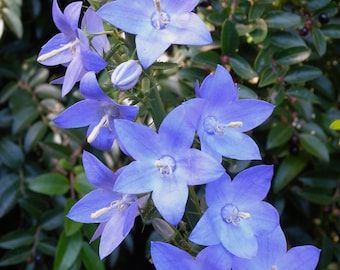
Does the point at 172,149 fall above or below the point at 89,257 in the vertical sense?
above

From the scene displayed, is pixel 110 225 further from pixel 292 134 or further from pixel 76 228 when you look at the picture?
pixel 292 134

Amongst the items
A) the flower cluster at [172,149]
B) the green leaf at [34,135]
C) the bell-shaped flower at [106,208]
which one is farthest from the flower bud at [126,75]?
the green leaf at [34,135]

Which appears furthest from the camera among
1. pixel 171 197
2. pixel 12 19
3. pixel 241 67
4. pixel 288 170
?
pixel 12 19

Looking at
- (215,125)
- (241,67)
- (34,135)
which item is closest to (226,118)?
(215,125)

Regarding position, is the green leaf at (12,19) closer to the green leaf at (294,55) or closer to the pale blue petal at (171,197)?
the green leaf at (294,55)

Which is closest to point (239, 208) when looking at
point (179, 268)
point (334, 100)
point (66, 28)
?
point (179, 268)

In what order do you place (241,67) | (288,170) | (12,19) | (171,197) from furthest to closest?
(12,19), (288,170), (241,67), (171,197)

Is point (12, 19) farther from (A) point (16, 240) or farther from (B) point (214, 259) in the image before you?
(B) point (214, 259)

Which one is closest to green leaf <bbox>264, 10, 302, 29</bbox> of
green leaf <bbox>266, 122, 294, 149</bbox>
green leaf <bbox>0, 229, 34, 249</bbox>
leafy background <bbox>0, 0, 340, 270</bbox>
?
leafy background <bbox>0, 0, 340, 270</bbox>
